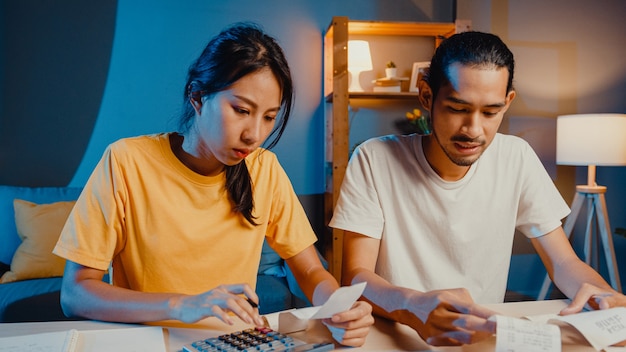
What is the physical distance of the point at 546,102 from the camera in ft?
11.1

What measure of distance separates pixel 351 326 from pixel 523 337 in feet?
0.92

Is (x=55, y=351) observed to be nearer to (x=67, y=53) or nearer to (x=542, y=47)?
(x=67, y=53)

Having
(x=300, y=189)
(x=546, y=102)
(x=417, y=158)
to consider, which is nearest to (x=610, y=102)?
(x=546, y=102)

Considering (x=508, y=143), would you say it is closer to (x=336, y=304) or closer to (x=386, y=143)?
(x=386, y=143)

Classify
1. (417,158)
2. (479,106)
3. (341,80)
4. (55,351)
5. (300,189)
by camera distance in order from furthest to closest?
(300,189) → (341,80) → (417,158) → (479,106) → (55,351)

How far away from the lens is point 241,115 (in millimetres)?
1086

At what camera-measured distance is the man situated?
1.23 metres

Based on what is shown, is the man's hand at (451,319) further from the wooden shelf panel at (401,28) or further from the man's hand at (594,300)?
the wooden shelf panel at (401,28)

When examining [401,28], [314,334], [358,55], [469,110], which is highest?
[401,28]

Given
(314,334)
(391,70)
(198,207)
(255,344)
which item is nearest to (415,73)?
(391,70)

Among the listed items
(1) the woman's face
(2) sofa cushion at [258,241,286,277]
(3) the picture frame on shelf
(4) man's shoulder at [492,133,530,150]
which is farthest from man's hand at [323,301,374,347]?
(3) the picture frame on shelf

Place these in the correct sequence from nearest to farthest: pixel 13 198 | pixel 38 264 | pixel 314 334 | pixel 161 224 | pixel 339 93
Answer: pixel 314 334 → pixel 161 224 → pixel 38 264 → pixel 13 198 → pixel 339 93

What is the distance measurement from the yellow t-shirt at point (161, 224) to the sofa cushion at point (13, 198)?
177 centimetres

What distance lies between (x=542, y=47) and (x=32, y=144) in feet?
10.8
